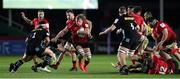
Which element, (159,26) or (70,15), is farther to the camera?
(70,15)

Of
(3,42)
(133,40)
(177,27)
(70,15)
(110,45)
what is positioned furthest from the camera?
(177,27)

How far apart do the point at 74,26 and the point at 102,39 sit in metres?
16.4

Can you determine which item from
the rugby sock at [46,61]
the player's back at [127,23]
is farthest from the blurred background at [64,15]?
the player's back at [127,23]

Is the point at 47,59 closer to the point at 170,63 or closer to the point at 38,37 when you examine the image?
the point at 38,37

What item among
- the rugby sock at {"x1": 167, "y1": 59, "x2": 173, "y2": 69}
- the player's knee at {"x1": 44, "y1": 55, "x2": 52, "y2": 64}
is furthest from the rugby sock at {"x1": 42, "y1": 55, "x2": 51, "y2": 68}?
the rugby sock at {"x1": 167, "y1": 59, "x2": 173, "y2": 69}

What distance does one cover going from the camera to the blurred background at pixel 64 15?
38.6 metres

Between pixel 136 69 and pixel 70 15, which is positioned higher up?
pixel 70 15

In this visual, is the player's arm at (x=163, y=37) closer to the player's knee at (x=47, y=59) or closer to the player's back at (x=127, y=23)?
the player's back at (x=127, y=23)

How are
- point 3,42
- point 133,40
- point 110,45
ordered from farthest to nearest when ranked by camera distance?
point 110,45
point 3,42
point 133,40

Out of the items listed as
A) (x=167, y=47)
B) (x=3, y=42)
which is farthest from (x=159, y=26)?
(x=3, y=42)

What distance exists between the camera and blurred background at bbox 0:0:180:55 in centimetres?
3859

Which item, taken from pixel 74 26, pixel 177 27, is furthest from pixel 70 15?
pixel 177 27

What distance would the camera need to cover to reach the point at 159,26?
23156 millimetres

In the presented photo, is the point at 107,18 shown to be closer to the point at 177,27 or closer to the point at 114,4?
the point at 114,4
